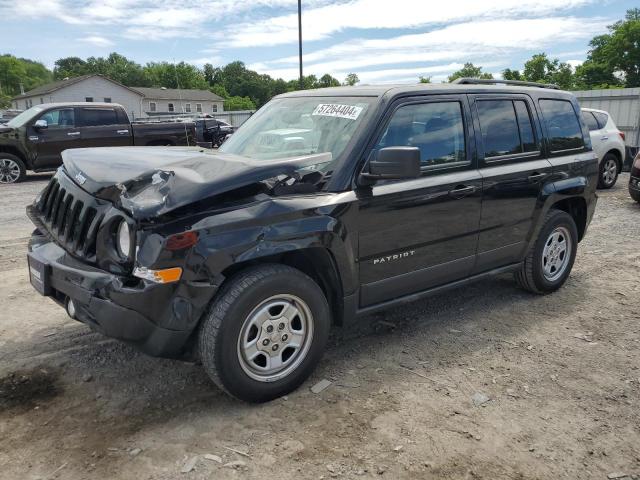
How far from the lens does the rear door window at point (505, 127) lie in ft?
13.6

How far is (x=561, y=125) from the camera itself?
15.9ft

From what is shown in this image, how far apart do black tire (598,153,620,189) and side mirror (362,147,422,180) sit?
9625mm

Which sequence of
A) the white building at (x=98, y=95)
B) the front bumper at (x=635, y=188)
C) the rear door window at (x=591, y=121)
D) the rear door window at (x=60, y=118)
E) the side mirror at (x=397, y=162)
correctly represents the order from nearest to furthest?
the side mirror at (x=397, y=162), the front bumper at (x=635, y=188), the rear door window at (x=591, y=121), the rear door window at (x=60, y=118), the white building at (x=98, y=95)

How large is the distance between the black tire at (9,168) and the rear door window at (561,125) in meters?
11.9

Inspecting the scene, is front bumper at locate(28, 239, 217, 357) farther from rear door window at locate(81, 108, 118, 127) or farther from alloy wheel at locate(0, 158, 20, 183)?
rear door window at locate(81, 108, 118, 127)

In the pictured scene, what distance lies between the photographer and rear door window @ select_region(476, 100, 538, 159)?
163 inches

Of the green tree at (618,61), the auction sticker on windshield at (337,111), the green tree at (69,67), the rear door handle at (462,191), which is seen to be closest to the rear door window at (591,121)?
the rear door handle at (462,191)

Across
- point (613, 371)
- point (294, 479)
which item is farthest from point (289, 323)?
point (613, 371)

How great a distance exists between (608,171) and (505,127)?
8.46m

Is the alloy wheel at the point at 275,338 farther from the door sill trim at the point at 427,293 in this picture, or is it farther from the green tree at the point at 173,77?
the green tree at the point at 173,77

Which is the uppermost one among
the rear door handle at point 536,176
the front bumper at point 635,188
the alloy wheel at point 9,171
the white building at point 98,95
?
the white building at point 98,95

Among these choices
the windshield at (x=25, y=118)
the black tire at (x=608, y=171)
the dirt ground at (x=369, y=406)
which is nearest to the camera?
the dirt ground at (x=369, y=406)

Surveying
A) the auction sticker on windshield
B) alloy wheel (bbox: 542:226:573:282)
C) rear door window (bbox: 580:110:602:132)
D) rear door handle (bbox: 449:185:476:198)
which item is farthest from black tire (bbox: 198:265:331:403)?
rear door window (bbox: 580:110:602:132)

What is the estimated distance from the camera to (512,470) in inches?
103
